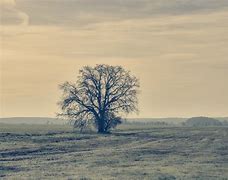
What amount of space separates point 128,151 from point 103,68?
41.4 meters

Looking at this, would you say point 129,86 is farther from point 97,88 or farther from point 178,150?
point 178,150

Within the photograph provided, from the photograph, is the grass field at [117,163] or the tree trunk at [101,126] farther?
the tree trunk at [101,126]

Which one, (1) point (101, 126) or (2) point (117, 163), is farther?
(1) point (101, 126)

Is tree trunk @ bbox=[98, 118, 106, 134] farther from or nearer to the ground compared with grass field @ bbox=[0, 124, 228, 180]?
farther from the ground

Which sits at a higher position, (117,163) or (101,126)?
(101,126)

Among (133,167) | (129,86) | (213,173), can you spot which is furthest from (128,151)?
(129,86)

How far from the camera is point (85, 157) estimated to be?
38281 mm

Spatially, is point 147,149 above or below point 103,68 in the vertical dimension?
below

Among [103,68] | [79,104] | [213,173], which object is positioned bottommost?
[213,173]

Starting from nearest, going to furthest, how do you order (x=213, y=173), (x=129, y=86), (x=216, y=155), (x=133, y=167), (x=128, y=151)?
(x=213, y=173)
(x=133, y=167)
(x=216, y=155)
(x=128, y=151)
(x=129, y=86)

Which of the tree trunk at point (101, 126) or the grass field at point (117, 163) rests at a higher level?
the tree trunk at point (101, 126)

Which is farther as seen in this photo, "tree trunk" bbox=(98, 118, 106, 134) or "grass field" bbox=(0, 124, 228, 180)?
"tree trunk" bbox=(98, 118, 106, 134)

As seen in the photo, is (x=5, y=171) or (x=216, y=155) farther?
(x=216, y=155)

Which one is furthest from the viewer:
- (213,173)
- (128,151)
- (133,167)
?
(128,151)
